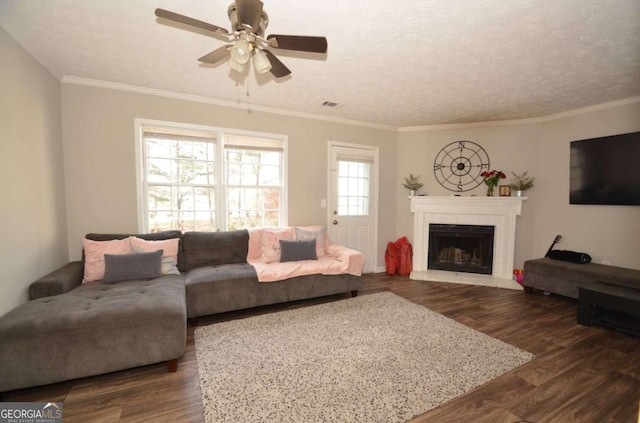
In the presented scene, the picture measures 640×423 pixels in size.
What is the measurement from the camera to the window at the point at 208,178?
10.9 feet

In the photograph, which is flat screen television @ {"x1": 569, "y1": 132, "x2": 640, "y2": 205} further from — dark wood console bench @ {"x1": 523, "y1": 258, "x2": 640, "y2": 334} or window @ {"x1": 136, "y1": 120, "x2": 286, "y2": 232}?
window @ {"x1": 136, "y1": 120, "x2": 286, "y2": 232}

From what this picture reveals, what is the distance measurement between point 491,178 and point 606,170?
1.24 m

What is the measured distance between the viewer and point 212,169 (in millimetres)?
3602

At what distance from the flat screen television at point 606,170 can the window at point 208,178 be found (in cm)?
412

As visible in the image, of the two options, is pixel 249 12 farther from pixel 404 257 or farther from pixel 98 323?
pixel 404 257

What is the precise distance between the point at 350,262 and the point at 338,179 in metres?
1.59

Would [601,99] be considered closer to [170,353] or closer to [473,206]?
[473,206]

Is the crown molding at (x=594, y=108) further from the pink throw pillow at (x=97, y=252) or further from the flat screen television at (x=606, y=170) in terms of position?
the pink throw pillow at (x=97, y=252)

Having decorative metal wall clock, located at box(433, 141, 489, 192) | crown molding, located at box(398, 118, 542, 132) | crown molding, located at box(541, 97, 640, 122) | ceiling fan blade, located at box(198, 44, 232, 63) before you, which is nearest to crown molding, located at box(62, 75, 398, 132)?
crown molding, located at box(398, 118, 542, 132)

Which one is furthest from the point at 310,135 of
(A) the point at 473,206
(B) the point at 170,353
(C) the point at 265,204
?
(B) the point at 170,353

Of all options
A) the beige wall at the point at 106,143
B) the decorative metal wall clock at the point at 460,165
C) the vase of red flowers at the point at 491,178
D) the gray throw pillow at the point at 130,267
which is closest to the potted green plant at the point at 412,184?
the decorative metal wall clock at the point at 460,165

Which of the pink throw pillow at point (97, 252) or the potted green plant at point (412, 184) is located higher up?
the potted green plant at point (412, 184)

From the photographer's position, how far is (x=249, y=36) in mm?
1595

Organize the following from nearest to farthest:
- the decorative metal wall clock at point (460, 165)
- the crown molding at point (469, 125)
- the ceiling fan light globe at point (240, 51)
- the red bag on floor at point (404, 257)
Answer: the ceiling fan light globe at point (240, 51) → the crown molding at point (469, 125) → the decorative metal wall clock at point (460, 165) → the red bag on floor at point (404, 257)
